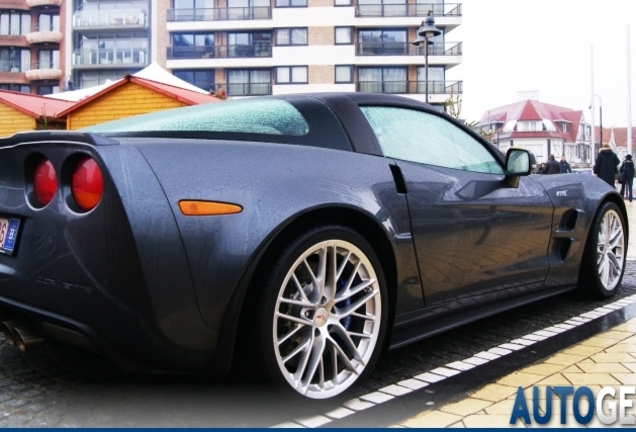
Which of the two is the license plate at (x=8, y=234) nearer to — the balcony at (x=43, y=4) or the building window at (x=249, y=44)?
the building window at (x=249, y=44)

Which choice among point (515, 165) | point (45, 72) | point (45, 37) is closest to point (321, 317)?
point (515, 165)

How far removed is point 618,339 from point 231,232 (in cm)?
233

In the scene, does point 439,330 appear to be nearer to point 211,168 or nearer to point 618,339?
point 618,339

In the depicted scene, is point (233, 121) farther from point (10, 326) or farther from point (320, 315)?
point (10, 326)

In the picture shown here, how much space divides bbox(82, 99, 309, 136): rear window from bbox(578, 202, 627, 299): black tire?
2.46 m

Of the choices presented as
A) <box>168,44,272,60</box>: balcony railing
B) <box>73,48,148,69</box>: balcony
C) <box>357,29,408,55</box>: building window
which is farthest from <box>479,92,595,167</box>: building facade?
<box>73,48,148,69</box>: balcony

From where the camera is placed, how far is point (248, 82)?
45.5 meters

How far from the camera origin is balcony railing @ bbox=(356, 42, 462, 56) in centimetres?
4475

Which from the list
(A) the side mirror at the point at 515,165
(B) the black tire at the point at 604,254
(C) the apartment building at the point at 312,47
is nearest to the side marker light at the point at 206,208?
(A) the side mirror at the point at 515,165

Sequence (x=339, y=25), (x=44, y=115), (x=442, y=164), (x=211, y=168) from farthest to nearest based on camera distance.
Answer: (x=339, y=25) → (x=44, y=115) → (x=442, y=164) → (x=211, y=168)

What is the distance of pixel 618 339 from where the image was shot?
341 centimetres

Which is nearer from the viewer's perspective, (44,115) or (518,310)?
(518,310)

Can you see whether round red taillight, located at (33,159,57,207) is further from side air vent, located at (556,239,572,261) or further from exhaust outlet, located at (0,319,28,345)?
side air vent, located at (556,239,572,261)

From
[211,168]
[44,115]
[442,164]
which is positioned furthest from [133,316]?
[44,115]
